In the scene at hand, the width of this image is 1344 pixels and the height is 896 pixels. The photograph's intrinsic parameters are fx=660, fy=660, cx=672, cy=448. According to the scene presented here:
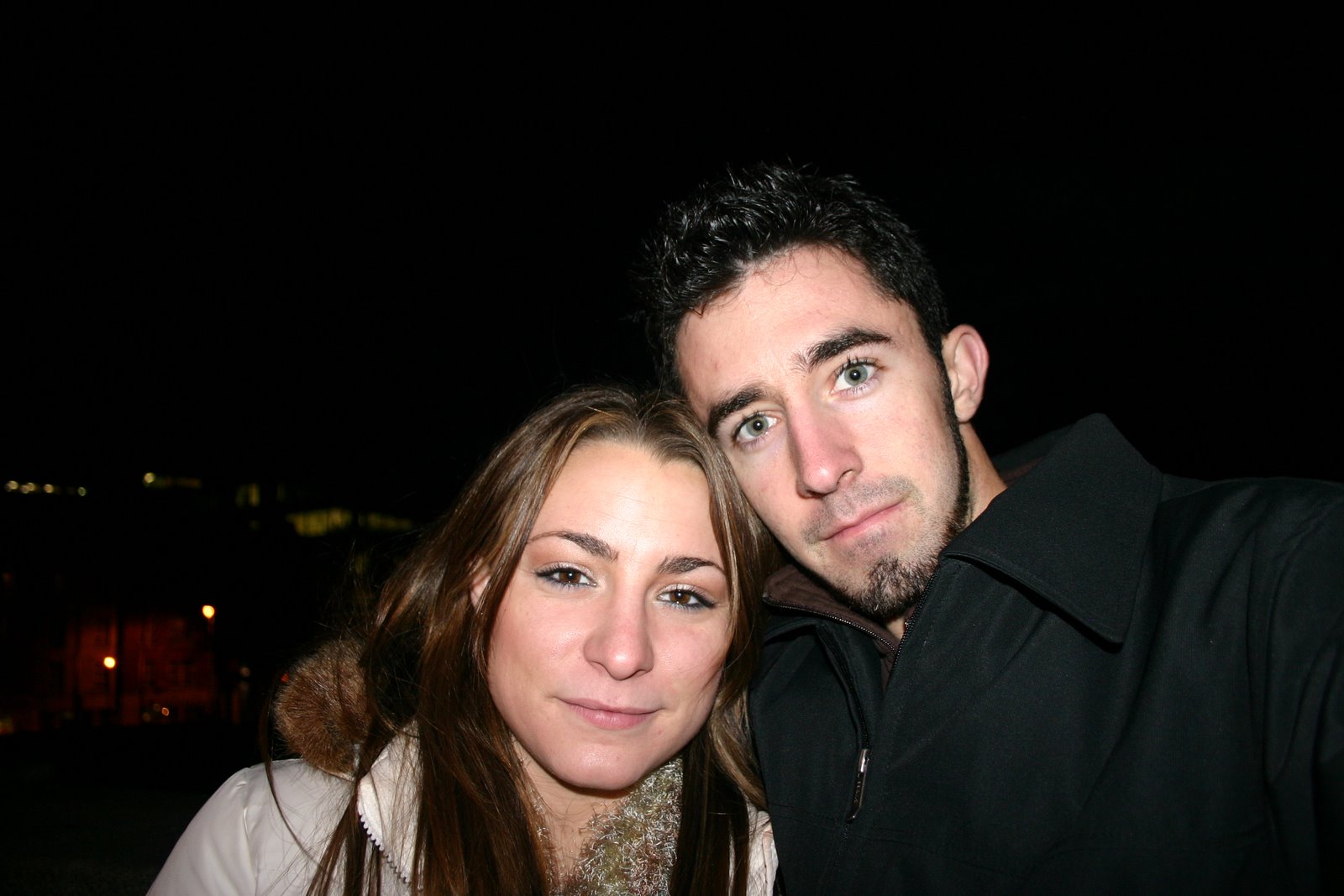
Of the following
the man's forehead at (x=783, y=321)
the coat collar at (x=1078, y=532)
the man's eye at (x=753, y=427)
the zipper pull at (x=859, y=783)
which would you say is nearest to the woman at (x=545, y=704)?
the man's eye at (x=753, y=427)

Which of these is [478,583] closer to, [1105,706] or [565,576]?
[565,576]

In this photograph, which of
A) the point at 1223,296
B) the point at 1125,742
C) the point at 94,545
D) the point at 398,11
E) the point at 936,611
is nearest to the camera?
the point at 1125,742

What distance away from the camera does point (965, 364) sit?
2.16m

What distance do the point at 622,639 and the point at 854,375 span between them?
3.18ft

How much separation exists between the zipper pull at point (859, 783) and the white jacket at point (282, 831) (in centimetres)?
118

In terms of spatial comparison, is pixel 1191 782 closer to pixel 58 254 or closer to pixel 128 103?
pixel 128 103

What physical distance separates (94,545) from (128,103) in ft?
41.1

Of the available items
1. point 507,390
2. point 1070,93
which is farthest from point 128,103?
point 1070,93

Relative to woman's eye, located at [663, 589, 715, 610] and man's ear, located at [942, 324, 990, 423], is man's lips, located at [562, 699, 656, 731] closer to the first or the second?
woman's eye, located at [663, 589, 715, 610]

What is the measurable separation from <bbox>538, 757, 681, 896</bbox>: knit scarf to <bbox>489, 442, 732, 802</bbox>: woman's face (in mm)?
317

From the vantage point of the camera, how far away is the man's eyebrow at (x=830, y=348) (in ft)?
5.98

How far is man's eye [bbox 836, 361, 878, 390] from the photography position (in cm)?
185

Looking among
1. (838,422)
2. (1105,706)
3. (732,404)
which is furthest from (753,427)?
(1105,706)

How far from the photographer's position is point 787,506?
1888 millimetres
